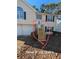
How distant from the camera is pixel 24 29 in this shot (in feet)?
11.3

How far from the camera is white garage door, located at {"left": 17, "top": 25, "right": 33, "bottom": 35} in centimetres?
344

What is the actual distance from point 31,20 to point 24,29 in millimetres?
143

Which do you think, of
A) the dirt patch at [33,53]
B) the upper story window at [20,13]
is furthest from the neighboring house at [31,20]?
the dirt patch at [33,53]

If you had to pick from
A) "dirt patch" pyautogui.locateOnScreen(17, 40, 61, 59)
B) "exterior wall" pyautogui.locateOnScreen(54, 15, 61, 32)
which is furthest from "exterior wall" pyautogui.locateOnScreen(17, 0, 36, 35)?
"exterior wall" pyautogui.locateOnScreen(54, 15, 61, 32)

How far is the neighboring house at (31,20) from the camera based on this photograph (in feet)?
11.3

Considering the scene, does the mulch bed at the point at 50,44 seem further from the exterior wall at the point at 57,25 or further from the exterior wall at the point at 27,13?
the exterior wall at the point at 27,13

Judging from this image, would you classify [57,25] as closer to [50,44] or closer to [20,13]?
[50,44]

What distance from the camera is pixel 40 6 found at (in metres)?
3.47

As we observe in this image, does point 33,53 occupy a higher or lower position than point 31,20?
lower

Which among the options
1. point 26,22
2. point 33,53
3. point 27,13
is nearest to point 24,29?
point 26,22
